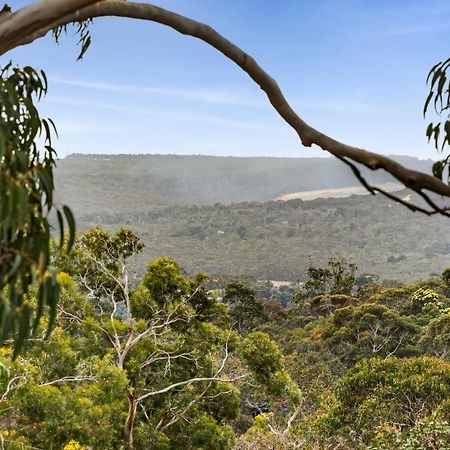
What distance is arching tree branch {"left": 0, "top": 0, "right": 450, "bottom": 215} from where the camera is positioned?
1.59 m

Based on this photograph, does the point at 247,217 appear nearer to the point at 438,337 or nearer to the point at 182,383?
the point at 438,337

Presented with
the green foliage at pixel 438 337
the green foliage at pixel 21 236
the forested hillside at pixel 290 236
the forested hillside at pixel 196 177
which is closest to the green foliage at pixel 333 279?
the green foliage at pixel 438 337

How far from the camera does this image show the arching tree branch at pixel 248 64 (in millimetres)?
1592

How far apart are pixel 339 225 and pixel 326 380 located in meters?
91.7

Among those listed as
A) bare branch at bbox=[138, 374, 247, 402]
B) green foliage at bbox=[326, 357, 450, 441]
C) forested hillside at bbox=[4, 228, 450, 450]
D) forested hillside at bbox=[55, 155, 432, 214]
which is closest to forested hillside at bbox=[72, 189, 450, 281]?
forested hillside at bbox=[55, 155, 432, 214]

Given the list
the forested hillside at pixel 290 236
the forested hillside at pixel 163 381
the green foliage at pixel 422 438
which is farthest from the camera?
the forested hillside at pixel 290 236

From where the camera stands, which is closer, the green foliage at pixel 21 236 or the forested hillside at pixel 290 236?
the green foliage at pixel 21 236

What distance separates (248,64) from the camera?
1771 millimetres

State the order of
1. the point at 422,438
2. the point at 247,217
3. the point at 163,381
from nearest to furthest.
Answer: the point at 422,438
the point at 163,381
the point at 247,217

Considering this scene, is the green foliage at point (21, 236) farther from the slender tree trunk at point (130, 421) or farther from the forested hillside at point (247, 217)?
the forested hillside at point (247, 217)

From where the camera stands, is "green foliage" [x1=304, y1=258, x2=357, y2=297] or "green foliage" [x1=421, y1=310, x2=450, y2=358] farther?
"green foliage" [x1=304, y1=258, x2=357, y2=297]

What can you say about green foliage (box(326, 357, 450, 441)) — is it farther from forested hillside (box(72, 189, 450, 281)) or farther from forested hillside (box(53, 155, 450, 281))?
forested hillside (box(53, 155, 450, 281))

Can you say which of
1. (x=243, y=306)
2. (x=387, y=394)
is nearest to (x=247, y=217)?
→ (x=243, y=306)

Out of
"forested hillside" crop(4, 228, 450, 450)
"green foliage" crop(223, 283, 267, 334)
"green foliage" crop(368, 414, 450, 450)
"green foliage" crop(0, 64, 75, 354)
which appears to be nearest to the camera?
"green foliage" crop(0, 64, 75, 354)
